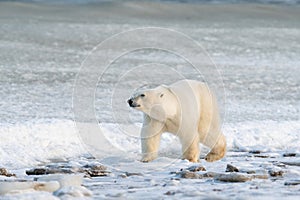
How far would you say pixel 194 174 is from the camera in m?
4.70

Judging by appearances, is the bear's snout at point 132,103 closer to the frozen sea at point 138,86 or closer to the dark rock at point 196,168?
the frozen sea at point 138,86

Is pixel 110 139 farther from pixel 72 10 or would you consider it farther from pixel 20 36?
pixel 72 10

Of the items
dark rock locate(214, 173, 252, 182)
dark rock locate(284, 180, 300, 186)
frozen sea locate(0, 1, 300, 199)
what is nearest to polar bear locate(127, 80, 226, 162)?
frozen sea locate(0, 1, 300, 199)

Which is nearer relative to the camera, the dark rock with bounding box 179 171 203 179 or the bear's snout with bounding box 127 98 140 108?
the dark rock with bounding box 179 171 203 179

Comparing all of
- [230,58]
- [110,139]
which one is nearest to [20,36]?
[230,58]

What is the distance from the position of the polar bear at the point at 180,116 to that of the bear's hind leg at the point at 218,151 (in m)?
0.04

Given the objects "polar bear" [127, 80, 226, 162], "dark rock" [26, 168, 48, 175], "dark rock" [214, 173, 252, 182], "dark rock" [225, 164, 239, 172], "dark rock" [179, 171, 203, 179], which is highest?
"polar bear" [127, 80, 226, 162]

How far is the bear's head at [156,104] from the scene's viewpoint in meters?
5.29

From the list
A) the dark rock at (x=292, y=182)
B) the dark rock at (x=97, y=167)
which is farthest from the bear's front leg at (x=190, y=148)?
the dark rock at (x=292, y=182)

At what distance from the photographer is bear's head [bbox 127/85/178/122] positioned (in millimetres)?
5293

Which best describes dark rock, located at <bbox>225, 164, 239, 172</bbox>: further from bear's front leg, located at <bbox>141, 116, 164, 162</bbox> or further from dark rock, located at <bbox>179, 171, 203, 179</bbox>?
bear's front leg, located at <bbox>141, 116, 164, 162</bbox>

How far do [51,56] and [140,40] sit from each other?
8.87 feet

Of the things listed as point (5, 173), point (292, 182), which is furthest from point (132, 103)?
point (292, 182)

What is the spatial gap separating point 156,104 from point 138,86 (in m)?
→ 4.70
